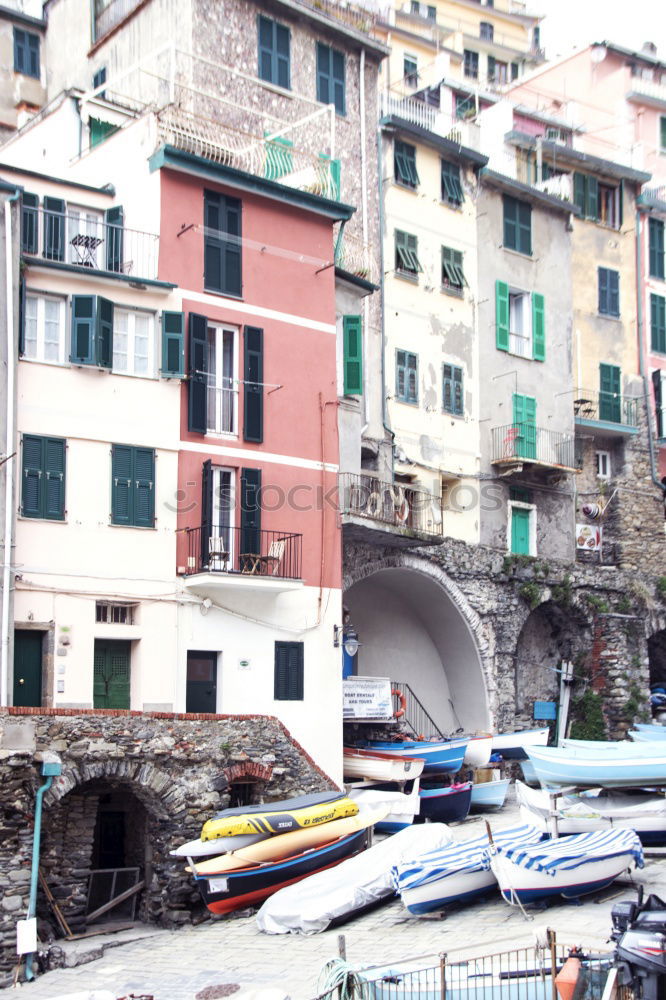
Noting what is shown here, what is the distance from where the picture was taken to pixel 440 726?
120ft

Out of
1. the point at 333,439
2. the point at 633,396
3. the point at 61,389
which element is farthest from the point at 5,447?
the point at 633,396

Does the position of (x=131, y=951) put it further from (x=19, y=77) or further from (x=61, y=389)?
(x=19, y=77)

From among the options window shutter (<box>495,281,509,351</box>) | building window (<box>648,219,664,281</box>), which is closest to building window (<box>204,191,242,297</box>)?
window shutter (<box>495,281,509,351</box>)

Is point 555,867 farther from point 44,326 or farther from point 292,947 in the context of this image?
point 44,326

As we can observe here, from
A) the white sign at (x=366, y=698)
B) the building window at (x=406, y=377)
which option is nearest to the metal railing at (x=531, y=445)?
the building window at (x=406, y=377)

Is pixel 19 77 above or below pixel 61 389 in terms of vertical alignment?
above

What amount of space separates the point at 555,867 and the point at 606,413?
23.0 meters

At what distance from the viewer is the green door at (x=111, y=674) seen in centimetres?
2530

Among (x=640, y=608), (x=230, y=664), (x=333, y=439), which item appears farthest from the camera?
(x=640, y=608)

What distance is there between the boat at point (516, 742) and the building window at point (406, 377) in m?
9.44

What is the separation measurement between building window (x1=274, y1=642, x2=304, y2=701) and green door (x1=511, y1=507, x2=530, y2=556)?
12767mm

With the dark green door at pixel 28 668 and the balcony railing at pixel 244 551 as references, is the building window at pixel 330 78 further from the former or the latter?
the dark green door at pixel 28 668

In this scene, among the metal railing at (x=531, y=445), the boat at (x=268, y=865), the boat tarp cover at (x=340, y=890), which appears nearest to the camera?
the boat tarp cover at (x=340, y=890)

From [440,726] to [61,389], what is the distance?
16298mm
